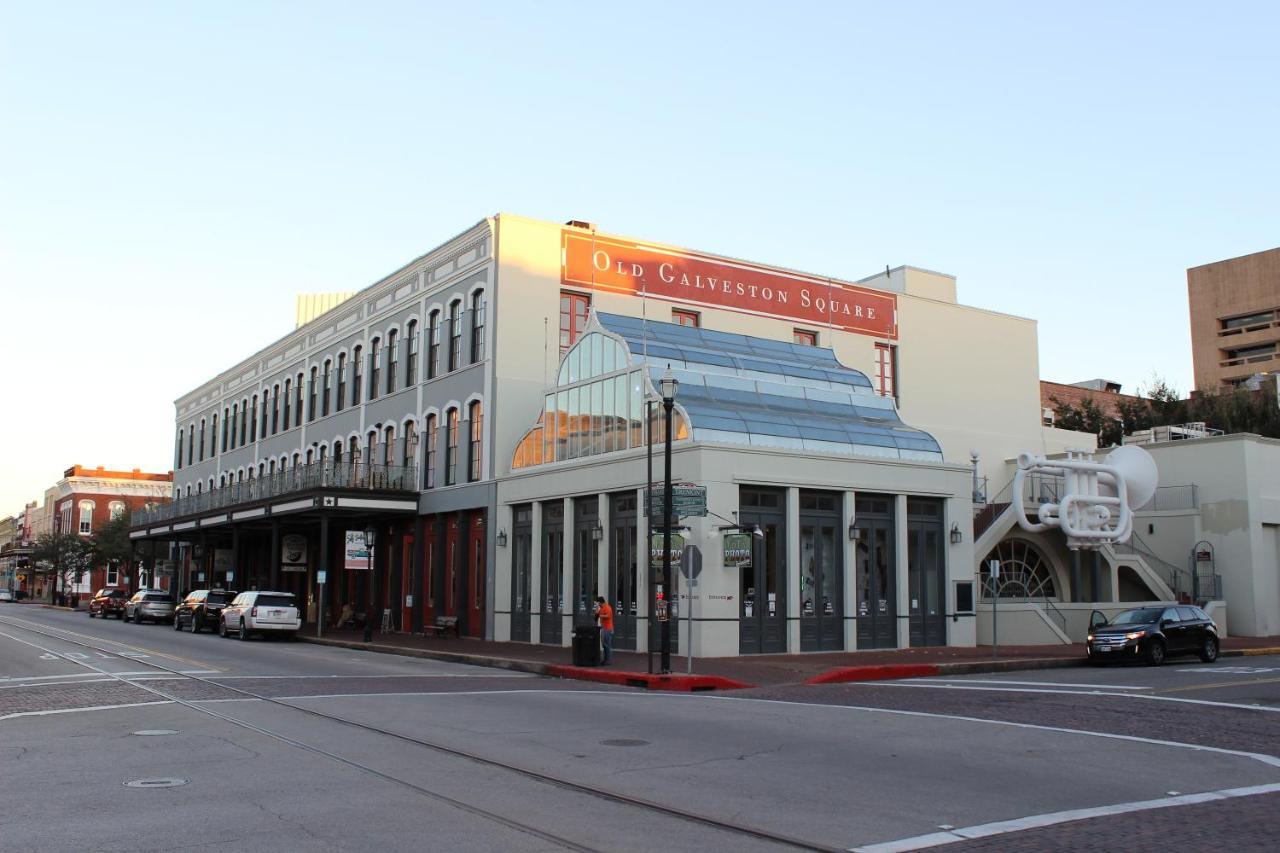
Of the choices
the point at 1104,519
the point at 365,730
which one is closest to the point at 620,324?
the point at 1104,519

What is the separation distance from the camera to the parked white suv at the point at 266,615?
123ft

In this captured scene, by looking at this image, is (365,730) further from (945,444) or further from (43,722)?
(945,444)

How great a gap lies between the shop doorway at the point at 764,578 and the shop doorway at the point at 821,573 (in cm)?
67

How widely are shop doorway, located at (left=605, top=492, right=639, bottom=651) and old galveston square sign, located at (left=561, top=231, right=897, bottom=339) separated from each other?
10.9m

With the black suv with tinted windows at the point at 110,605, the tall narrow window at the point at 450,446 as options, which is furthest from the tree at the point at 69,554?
the tall narrow window at the point at 450,446

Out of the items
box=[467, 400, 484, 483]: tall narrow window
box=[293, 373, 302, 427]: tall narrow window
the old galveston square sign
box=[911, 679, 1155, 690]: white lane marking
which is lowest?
box=[911, 679, 1155, 690]: white lane marking

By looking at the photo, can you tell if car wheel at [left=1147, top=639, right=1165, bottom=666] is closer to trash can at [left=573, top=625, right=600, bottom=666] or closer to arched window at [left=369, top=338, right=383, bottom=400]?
trash can at [left=573, top=625, right=600, bottom=666]

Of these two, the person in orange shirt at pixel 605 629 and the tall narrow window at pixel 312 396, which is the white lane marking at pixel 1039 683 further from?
the tall narrow window at pixel 312 396

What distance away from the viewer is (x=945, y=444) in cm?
4466

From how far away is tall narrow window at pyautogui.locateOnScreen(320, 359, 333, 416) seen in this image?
A: 49.3 meters

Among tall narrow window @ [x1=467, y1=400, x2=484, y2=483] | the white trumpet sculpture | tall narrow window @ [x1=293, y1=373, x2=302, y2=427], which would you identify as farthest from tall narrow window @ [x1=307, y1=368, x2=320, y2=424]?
the white trumpet sculpture

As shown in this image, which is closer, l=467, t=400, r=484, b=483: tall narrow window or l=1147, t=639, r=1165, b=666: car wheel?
l=1147, t=639, r=1165, b=666: car wheel

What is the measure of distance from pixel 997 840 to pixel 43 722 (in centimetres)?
1235

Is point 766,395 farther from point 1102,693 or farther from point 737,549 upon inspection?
point 1102,693
